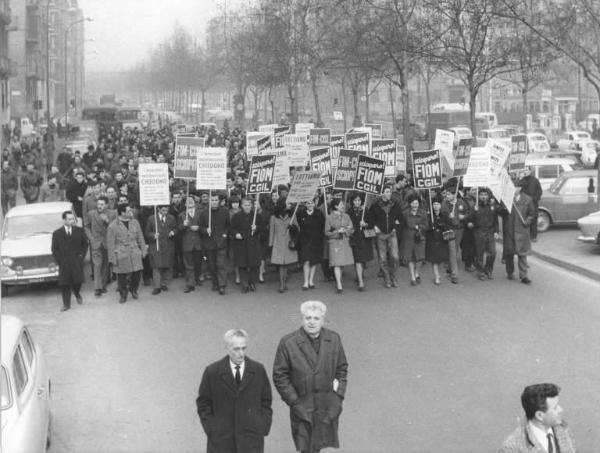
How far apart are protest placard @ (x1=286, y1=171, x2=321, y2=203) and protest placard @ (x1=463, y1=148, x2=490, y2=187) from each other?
2.74 metres

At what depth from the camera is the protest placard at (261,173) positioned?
55.7 ft

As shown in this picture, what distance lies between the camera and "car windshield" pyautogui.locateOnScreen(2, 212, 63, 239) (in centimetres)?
1762

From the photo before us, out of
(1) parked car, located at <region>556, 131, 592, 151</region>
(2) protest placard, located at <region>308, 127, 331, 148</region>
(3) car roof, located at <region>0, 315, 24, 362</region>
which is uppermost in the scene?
(1) parked car, located at <region>556, 131, 592, 151</region>

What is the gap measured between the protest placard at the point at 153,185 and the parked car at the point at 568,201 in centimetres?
1005

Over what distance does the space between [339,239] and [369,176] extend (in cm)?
163

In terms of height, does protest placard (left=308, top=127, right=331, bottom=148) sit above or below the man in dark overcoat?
above

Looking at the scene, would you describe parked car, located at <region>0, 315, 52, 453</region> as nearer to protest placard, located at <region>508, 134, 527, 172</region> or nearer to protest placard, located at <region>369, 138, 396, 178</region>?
protest placard, located at <region>369, 138, 396, 178</region>

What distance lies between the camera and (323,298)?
15.7 meters

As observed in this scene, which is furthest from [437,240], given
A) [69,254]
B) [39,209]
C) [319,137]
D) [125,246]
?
[319,137]

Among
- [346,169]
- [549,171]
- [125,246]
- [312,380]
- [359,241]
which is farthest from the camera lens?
[549,171]

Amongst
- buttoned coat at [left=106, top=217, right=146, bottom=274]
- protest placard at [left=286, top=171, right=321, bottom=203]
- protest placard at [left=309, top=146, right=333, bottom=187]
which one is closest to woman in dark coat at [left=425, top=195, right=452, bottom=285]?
protest placard at [left=286, top=171, right=321, bottom=203]

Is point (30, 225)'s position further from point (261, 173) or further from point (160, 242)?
point (261, 173)

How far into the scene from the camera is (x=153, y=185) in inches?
644

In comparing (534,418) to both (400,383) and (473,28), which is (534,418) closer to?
(400,383)
